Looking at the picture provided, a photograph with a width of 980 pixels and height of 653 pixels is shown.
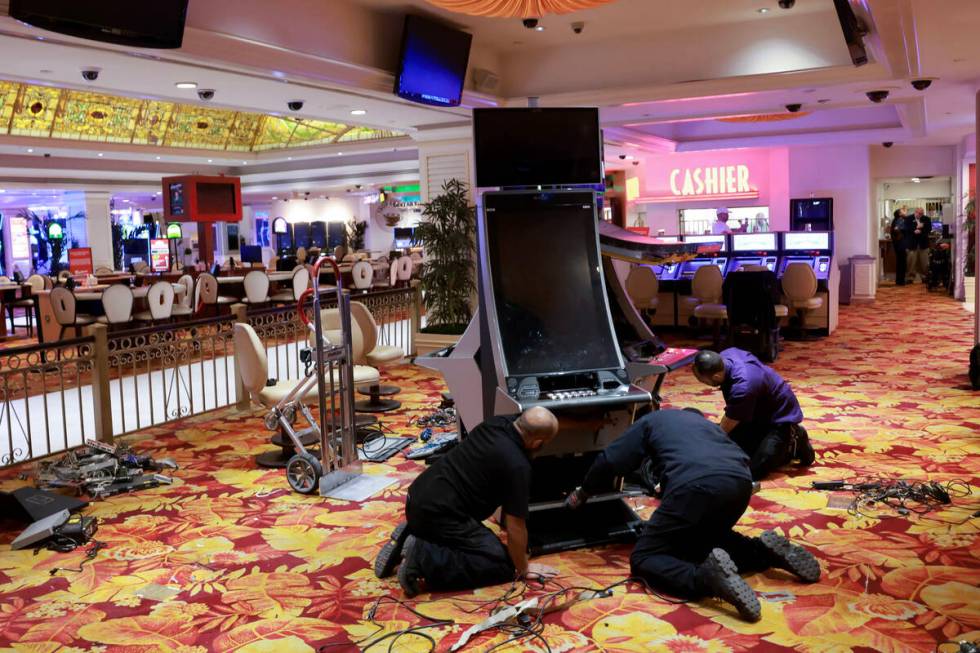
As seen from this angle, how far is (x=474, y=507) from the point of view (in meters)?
3.81

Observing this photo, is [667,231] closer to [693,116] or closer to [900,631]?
[693,116]

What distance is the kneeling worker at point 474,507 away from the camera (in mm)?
3717

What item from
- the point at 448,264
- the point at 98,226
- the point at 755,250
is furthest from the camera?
the point at 98,226

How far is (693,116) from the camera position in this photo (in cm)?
1127

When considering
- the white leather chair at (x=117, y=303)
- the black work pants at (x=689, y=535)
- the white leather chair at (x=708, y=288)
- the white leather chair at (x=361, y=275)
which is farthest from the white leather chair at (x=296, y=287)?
the black work pants at (x=689, y=535)

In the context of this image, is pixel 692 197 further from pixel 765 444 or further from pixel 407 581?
pixel 407 581

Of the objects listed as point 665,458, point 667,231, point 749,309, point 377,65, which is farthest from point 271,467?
point 667,231

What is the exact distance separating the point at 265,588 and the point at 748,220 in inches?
536

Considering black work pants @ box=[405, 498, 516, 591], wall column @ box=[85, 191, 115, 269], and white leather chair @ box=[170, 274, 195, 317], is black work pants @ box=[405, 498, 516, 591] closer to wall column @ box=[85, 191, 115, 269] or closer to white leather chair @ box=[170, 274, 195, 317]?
white leather chair @ box=[170, 274, 195, 317]

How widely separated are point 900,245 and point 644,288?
9299 mm

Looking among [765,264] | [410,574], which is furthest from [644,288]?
[410,574]

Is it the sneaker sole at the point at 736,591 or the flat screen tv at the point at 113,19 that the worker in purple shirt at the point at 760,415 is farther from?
the flat screen tv at the point at 113,19

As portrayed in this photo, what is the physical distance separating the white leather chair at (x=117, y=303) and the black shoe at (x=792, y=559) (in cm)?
815

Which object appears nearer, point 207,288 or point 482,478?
point 482,478
